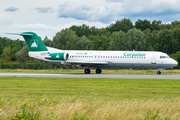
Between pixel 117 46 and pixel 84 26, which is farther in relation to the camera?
pixel 84 26

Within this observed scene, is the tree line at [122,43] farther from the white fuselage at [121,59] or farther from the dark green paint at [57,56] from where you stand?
the dark green paint at [57,56]

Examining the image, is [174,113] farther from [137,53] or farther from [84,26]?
[84,26]

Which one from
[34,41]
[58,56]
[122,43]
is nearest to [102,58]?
[58,56]

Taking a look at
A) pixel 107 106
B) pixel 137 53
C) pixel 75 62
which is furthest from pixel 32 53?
pixel 107 106

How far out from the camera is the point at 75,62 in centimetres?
3797

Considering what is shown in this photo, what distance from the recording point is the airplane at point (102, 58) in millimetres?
37406

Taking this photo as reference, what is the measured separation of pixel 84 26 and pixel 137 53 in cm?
10464

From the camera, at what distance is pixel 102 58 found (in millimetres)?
39062

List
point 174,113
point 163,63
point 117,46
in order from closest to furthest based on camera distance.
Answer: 1. point 174,113
2. point 163,63
3. point 117,46

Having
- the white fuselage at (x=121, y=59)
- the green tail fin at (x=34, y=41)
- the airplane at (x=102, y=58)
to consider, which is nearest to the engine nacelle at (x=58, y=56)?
the airplane at (x=102, y=58)

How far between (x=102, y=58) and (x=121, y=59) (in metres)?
2.97

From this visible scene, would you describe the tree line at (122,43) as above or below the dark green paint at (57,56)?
above

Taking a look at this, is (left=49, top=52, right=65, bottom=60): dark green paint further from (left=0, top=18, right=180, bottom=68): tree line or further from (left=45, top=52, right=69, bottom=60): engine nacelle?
(left=0, top=18, right=180, bottom=68): tree line

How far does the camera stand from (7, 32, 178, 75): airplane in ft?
123
